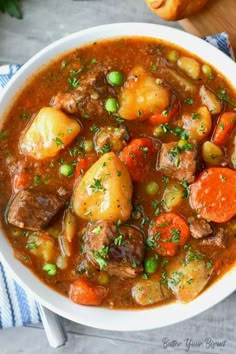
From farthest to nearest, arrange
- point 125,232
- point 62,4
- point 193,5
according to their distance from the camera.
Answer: point 62,4, point 193,5, point 125,232

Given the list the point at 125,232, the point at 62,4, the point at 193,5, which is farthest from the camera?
the point at 62,4

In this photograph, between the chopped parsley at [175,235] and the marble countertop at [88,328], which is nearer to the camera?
the chopped parsley at [175,235]

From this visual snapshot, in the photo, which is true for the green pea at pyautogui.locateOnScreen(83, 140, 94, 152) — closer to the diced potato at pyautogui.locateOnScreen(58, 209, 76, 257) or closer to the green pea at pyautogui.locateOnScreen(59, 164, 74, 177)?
the green pea at pyautogui.locateOnScreen(59, 164, 74, 177)

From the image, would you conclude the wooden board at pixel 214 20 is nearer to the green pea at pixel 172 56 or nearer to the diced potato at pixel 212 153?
the green pea at pixel 172 56

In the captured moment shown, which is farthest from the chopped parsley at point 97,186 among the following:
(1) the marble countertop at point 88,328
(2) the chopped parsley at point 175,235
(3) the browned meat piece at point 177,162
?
(1) the marble countertop at point 88,328

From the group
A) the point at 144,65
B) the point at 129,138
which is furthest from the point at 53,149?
the point at 144,65

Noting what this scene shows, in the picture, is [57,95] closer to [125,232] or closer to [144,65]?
[144,65]

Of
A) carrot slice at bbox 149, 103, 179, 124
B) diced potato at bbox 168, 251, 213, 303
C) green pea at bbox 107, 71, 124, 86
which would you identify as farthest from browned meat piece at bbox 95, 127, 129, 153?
diced potato at bbox 168, 251, 213, 303
